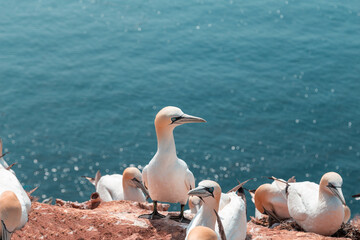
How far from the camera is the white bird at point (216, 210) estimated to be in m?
6.18

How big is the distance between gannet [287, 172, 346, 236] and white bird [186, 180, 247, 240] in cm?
154

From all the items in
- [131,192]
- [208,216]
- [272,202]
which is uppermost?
[208,216]

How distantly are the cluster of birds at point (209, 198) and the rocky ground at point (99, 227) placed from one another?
0.19 metres

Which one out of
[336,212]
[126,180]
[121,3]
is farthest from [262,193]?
[121,3]

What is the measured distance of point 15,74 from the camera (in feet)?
81.4

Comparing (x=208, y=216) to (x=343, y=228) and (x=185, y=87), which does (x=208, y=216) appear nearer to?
(x=343, y=228)

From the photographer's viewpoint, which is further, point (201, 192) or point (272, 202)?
point (272, 202)

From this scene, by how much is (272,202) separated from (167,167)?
2332 millimetres

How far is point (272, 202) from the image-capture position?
9062 millimetres

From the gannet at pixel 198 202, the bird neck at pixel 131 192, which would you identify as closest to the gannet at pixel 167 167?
the gannet at pixel 198 202

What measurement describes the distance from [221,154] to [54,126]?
21.3 ft

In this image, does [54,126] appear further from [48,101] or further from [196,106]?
[196,106]

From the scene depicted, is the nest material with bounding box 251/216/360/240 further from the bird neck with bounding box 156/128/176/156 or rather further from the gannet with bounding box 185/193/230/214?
the bird neck with bounding box 156/128/176/156

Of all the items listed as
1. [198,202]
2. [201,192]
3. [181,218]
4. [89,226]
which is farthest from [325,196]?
[89,226]
